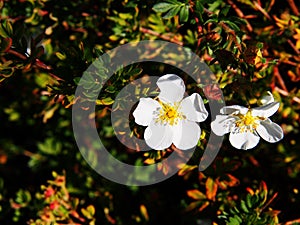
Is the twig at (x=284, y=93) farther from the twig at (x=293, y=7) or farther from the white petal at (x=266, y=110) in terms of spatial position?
the white petal at (x=266, y=110)

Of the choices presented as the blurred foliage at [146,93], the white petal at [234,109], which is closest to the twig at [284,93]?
the blurred foliage at [146,93]

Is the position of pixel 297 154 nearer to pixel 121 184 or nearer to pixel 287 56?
pixel 287 56

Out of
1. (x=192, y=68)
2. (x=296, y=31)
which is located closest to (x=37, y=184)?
(x=192, y=68)

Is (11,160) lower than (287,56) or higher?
lower

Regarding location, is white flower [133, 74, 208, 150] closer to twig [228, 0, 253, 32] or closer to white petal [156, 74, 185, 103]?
white petal [156, 74, 185, 103]

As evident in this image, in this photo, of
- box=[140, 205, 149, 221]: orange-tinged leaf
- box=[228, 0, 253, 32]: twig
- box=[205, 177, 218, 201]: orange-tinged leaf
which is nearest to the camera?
box=[205, 177, 218, 201]: orange-tinged leaf

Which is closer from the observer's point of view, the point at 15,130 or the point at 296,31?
the point at 296,31

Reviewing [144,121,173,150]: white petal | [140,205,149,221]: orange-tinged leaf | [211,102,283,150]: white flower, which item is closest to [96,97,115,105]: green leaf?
[144,121,173,150]: white petal
